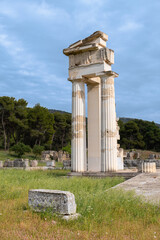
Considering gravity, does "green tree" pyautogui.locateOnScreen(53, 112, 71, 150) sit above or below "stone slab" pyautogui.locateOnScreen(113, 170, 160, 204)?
above

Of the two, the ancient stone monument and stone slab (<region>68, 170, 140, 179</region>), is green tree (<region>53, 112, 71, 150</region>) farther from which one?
stone slab (<region>68, 170, 140, 179</region>)

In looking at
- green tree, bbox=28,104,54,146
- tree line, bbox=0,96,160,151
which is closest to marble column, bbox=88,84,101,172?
tree line, bbox=0,96,160,151

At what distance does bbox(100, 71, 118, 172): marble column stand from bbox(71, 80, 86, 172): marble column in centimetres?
124

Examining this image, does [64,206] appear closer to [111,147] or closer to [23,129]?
[111,147]

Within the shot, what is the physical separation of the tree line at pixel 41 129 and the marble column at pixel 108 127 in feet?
92.4

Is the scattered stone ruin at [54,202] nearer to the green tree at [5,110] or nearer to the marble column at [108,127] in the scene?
the marble column at [108,127]

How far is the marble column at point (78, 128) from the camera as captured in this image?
1410cm

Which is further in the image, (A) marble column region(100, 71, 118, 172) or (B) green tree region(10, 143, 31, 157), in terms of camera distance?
(B) green tree region(10, 143, 31, 157)

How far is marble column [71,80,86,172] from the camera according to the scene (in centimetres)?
1410

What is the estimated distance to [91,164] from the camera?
14.7 meters

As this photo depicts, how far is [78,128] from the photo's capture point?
46.5ft

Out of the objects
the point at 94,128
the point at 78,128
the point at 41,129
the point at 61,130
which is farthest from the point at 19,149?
the point at 78,128

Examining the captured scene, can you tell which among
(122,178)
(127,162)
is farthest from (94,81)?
(127,162)

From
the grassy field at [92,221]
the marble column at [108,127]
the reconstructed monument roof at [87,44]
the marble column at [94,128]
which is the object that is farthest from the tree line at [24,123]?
the grassy field at [92,221]
